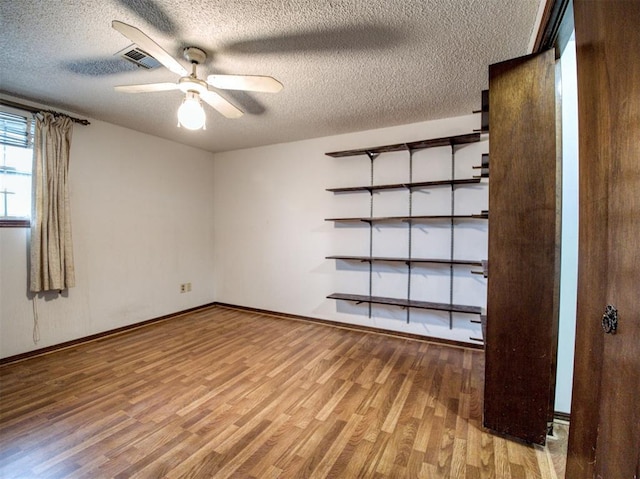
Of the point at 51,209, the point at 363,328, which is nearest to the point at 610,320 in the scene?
the point at 363,328

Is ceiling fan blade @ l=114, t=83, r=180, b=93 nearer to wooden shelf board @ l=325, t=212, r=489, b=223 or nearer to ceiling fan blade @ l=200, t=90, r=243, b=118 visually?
ceiling fan blade @ l=200, t=90, r=243, b=118

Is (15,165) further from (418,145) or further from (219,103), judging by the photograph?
(418,145)

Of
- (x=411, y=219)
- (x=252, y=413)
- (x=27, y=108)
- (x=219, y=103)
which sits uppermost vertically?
(x=27, y=108)

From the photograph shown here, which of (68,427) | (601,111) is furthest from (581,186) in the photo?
(68,427)

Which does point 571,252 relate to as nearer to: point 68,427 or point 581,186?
point 581,186

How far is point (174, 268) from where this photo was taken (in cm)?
411

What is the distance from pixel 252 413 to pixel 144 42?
219cm

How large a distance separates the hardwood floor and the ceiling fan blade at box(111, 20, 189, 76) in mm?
2096

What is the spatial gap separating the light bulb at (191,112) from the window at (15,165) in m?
1.99

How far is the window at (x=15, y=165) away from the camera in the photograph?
2615 millimetres

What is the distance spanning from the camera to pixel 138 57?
1.99m

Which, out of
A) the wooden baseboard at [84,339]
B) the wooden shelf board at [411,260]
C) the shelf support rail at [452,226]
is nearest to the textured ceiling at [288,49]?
the shelf support rail at [452,226]

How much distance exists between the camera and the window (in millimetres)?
2615

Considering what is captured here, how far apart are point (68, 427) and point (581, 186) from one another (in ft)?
9.21
